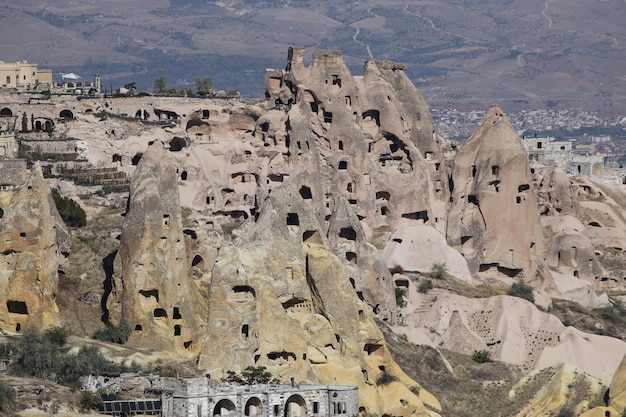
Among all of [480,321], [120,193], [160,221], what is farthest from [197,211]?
[160,221]

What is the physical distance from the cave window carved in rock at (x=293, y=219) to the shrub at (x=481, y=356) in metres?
13.5

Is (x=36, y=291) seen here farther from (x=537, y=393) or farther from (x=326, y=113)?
(x=326, y=113)

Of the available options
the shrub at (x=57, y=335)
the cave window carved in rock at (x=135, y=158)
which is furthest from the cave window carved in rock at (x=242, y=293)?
the cave window carved in rock at (x=135, y=158)

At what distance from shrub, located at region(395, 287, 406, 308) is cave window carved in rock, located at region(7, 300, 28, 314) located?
2135 centimetres

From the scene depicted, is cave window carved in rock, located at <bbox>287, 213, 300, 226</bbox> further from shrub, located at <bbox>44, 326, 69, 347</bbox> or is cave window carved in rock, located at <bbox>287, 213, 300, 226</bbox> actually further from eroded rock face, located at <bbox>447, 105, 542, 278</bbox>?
eroded rock face, located at <bbox>447, 105, 542, 278</bbox>

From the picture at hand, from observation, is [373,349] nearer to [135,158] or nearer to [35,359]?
[35,359]

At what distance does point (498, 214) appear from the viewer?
309 ft

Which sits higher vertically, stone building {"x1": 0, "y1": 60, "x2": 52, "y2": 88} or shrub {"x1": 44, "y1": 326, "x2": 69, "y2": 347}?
stone building {"x1": 0, "y1": 60, "x2": 52, "y2": 88}

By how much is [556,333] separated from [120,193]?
18348mm

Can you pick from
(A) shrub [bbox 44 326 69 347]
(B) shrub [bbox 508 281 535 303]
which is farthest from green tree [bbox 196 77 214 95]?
(A) shrub [bbox 44 326 69 347]

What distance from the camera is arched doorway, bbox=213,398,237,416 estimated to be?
184ft

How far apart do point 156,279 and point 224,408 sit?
33.0ft

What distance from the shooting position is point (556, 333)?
82875 millimetres

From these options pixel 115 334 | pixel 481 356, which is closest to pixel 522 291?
pixel 481 356
